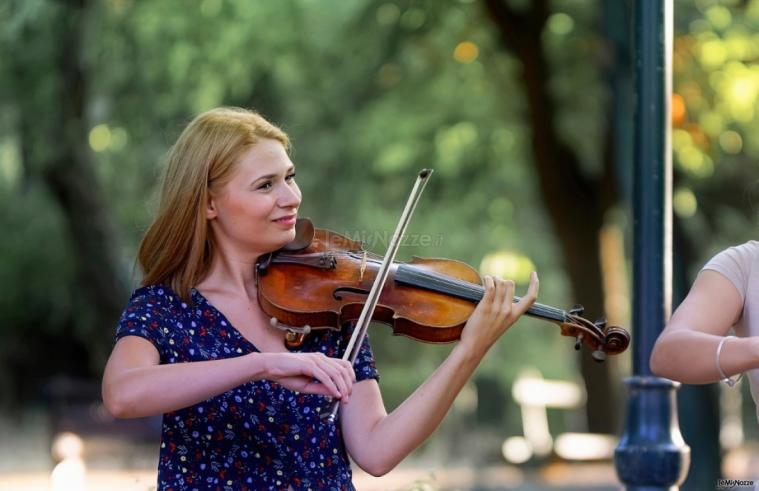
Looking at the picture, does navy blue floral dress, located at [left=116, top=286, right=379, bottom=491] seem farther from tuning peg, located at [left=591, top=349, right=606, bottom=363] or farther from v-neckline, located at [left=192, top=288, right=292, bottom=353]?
tuning peg, located at [left=591, top=349, right=606, bottom=363]

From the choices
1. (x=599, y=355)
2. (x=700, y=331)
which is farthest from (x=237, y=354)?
(x=700, y=331)

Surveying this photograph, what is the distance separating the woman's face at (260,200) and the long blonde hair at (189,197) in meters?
0.02

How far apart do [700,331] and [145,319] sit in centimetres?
117

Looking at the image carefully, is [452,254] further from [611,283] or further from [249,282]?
[249,282]

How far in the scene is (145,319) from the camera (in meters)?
3.11

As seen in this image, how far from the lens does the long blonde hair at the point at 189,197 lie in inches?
128

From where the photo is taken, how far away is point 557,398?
1631cm

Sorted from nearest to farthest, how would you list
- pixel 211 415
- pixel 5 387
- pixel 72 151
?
pixel 211 415
pixel 72 151
pixel 5 387

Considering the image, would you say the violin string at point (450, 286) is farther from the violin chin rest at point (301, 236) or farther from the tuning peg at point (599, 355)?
the violin chin rest at point (301, 236)

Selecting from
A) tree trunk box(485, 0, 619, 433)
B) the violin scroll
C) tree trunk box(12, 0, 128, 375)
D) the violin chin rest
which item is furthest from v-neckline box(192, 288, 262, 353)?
tree trunk box(485, 0, 619, 433)

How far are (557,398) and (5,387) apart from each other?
808cm

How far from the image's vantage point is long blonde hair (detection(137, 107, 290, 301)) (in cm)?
325

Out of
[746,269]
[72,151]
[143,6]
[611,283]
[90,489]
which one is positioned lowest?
[90,489]

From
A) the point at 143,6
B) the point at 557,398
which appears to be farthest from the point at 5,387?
the point at 143,6
